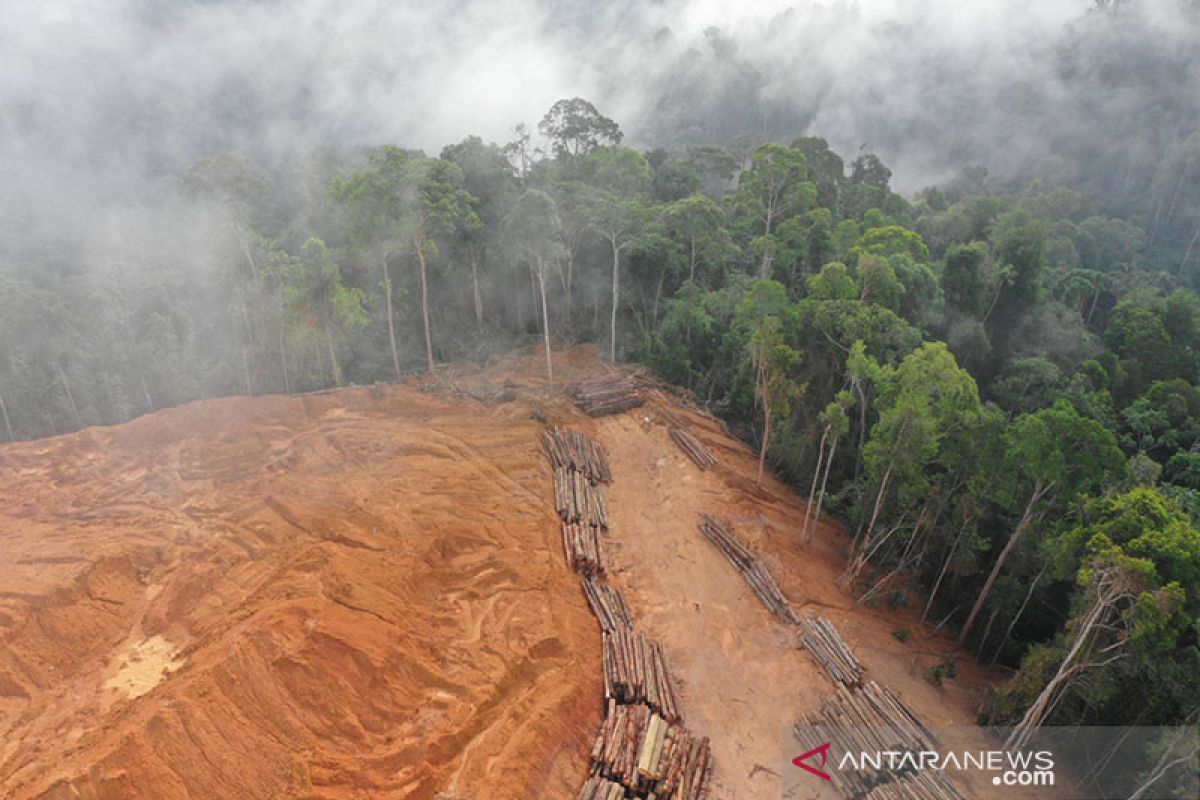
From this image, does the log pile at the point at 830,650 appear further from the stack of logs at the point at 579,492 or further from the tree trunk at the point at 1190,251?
the tree trunk at the point at 1190,251

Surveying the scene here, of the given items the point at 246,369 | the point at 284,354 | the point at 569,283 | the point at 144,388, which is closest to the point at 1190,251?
the point at 569,283

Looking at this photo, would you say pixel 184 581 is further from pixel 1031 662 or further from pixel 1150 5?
pixel 1150 5

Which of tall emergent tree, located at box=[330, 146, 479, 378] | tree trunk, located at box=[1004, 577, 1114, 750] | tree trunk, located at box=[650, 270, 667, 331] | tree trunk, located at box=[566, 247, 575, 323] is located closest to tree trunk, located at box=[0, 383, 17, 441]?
tall emergent tree, located at box=[330, 146, 479, 378]

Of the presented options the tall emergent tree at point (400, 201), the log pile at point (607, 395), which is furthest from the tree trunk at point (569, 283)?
the log pile at point (607, 395)

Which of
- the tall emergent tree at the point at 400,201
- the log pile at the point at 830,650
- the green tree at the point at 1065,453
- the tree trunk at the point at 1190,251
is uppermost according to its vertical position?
the tall emergent tree at the point at 400,201

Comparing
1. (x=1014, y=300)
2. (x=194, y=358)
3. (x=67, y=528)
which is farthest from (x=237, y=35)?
(x=1014, y=300)
